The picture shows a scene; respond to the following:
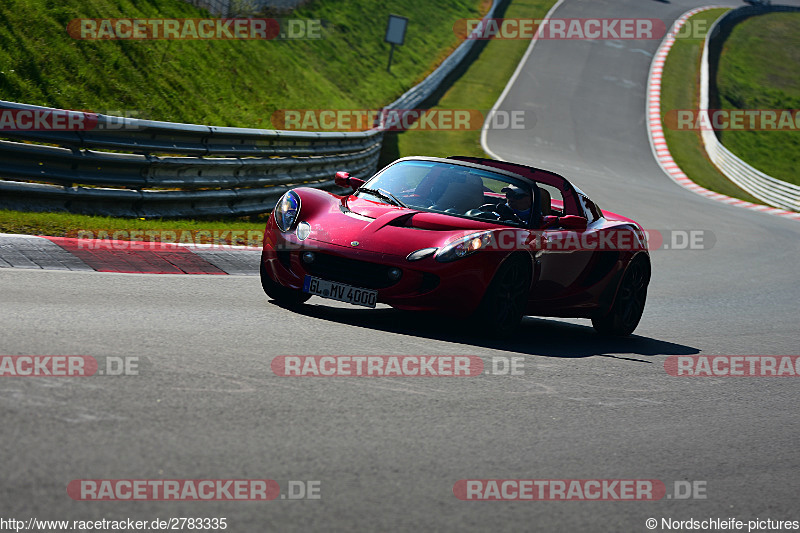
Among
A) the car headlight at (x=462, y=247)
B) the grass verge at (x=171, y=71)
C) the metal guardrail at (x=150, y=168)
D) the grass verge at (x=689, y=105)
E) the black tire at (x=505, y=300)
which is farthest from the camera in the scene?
the grass verge at (x=689, y=105)

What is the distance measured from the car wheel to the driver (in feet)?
5.80

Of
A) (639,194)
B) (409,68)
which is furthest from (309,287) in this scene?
(409,68)

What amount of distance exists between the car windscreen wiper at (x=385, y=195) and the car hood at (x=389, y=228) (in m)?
0.16

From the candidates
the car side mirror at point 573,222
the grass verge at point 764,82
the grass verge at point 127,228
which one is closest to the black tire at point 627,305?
the car side mirror at point 573,222

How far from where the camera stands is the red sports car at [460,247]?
737cm

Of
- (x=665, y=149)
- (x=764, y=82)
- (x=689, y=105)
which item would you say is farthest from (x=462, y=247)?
(x=764, y=82)

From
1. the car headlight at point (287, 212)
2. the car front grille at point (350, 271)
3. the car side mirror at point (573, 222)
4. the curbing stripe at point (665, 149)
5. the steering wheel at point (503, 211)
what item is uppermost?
the car side mirror at point (573, 222)

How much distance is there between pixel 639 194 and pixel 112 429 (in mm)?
22930

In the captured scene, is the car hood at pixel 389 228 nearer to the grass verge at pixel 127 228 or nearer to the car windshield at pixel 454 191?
the car windshield at pixel 454 191

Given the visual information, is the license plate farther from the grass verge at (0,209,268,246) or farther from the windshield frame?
the grass verge at (0,209,268,246)

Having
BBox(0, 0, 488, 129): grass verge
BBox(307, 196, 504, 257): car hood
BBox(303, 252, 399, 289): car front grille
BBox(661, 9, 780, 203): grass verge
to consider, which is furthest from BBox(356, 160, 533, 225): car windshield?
BBox(661, 9, 780, 203): grass verge

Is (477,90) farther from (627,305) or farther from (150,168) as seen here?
(627,305)

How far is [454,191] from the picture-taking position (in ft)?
27.2

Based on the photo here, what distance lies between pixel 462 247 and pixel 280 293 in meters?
1.60
